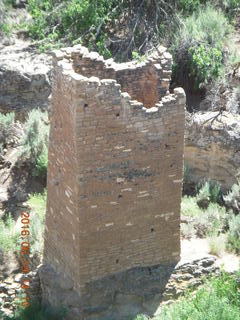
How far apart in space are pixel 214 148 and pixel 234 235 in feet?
8.31

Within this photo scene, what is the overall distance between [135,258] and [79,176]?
5.48 feet

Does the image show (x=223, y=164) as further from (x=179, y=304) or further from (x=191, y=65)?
(x=179, y=304)

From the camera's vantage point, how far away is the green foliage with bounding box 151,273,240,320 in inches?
356

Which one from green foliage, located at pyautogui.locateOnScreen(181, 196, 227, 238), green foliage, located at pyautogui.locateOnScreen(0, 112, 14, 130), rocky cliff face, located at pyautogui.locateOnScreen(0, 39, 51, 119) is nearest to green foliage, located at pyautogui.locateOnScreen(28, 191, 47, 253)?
green foliage, located at pyautogui.locateOnScreen(0, 112, 14, 130)

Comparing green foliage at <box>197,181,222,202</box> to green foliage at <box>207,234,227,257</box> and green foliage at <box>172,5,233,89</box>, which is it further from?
green foliage at <box>172,5,233,89</box>

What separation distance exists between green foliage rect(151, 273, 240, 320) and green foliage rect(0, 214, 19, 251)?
10.3ft

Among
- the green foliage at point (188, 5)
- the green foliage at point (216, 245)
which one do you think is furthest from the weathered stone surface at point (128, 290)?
the green foliage at point (188, 5)

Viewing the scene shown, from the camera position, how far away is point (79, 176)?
8875mm

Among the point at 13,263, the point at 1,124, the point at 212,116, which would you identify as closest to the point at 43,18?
the point at 1,124

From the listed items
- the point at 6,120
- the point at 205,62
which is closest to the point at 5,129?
the point at 6,120

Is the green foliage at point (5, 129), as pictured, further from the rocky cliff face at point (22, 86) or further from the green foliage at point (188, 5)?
the green foliage at point (188, 5)

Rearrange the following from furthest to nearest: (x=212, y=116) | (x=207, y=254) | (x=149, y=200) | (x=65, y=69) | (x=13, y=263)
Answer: (x=212, y=116), (x=13, y=263), (x=207, y=254), (x=149, y=200), (x=65, y=69)

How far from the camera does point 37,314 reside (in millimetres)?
10250

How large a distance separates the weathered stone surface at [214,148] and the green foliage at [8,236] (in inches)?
141
